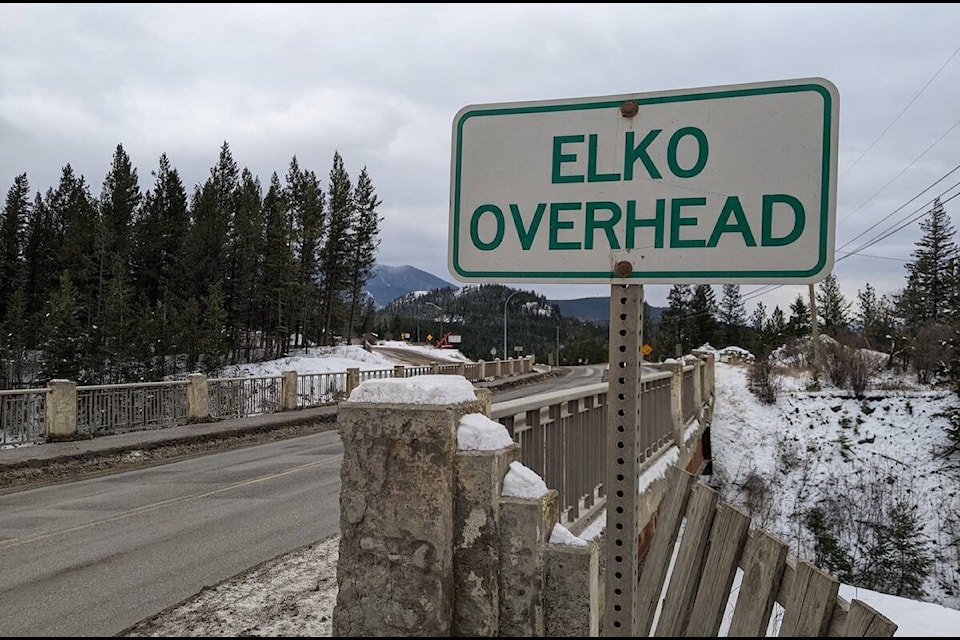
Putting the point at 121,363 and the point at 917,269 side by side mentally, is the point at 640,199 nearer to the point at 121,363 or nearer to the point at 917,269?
the point at 121,363

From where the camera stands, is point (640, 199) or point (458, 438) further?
point (458, 438)

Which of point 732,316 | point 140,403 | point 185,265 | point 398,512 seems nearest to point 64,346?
point 185,265

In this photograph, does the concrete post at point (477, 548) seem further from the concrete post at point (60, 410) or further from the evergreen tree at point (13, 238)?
the evergreen tree at point (13, 238)

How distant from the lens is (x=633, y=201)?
1.86 m

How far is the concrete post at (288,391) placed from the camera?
20.8 metres

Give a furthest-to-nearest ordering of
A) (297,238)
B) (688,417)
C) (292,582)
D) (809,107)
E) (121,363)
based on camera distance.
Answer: (297,238) → (121,363) → (688,417) → (292,582) → (809,107)

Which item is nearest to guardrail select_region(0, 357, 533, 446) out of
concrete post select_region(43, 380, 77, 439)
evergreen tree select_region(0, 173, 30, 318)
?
concrete post select_region(43, 380, 77, 439)

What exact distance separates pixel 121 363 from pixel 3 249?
23.8 m

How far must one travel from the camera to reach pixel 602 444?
6016 millimetres

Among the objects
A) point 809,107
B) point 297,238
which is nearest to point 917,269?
point 297,238

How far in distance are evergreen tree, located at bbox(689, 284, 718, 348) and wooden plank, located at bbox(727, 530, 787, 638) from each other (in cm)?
8638

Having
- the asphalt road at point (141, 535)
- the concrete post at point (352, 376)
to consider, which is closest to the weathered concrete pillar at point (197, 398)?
the asphalt road at point (141, 535)

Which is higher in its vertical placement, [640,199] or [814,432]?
[640,199]

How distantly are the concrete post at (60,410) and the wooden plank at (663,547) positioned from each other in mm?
14196
